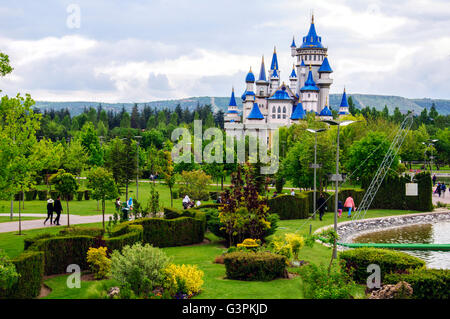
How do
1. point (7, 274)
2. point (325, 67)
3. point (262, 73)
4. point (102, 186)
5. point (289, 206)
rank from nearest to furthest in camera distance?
point (7, 274) < point (102, 186) < point (289, 206) < point (325, 67) < point (262, 73)

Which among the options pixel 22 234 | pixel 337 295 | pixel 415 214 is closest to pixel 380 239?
pixel 415 214

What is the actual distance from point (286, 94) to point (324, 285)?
95.2m

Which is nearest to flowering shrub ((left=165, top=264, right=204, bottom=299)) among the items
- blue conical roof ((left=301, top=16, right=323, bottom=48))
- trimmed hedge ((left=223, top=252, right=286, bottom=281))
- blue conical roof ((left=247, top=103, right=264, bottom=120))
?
trimmed hedge ((left=223, top=252, right=286, bottom=281))

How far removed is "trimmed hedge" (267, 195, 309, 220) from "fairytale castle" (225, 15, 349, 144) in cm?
6606

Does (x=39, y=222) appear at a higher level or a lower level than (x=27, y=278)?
lower

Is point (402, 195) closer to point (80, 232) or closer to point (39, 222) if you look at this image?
point (39, 222)

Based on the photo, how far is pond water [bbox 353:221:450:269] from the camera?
862 inches

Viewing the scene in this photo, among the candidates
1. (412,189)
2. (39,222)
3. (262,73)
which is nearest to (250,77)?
(262,73)

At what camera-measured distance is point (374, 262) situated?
49.4 ft

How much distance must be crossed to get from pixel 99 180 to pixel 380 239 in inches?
611

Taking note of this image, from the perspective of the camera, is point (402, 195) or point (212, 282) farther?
point (402, 195)

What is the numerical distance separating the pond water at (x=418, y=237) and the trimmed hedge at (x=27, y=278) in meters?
15.8
